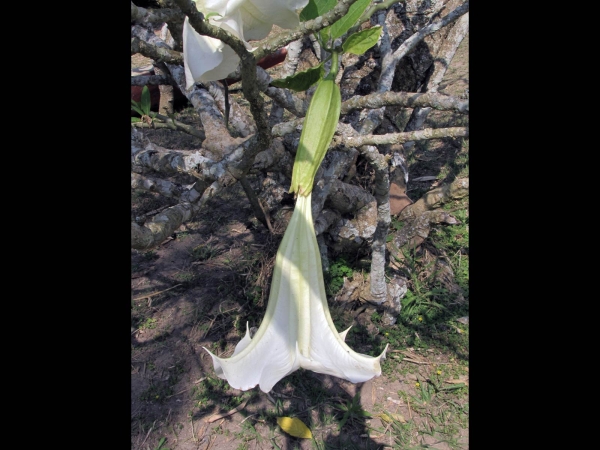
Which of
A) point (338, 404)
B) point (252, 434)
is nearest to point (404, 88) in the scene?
point (338, 404)

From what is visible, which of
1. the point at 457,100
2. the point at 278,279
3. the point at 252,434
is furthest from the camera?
the point at 252,434

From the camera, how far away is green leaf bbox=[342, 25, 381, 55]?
86 cm

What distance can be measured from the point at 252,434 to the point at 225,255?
0.97 metres

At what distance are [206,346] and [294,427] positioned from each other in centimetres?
50

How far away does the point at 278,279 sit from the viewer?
0.73 m

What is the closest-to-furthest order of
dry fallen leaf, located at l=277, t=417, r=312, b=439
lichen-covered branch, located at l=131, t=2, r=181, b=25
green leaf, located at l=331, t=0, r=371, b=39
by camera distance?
lichen-covered branch, located at l=131, t=2, r=181, b=25
green leaf, located at l=331, t=0, r=371, b=39
dry fallen leaf, located at l=277, t=417, r=312, b=439

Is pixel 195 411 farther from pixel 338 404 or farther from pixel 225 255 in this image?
pixel 225 255

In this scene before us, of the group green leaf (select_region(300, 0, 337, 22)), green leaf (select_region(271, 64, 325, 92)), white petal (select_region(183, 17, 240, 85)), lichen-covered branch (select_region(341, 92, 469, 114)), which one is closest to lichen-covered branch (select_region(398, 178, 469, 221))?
lichen-covered branch (select_region(341, 92, 469, 114))

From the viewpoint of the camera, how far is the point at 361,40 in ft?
2.89

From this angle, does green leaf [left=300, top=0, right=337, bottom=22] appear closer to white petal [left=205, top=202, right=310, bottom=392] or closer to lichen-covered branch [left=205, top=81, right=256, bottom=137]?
white petal [left=205, top=202, right=310, bottom=392]

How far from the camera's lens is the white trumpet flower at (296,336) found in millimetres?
714

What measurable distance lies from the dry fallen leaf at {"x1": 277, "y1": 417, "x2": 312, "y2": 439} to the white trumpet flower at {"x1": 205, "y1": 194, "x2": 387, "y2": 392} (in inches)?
38.5

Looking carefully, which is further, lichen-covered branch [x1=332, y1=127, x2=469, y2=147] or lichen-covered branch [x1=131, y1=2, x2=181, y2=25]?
lichen-covered branch [x1=332, y1=127, x2=469, y2=147]

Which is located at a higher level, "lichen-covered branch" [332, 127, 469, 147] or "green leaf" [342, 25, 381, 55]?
"green leaf" [342, 25, 381, 55]
